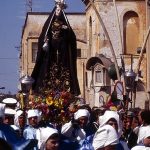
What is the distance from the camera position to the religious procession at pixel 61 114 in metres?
7.45

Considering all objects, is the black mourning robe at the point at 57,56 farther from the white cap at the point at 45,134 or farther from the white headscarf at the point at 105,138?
the white headscarf at the point at 105,138

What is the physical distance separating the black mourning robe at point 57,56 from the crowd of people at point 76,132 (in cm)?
120

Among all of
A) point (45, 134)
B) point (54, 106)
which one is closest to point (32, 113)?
point (54, 106)

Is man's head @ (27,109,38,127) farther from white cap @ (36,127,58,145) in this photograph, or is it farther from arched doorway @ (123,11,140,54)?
arched doorway @ (123,11,140,54)

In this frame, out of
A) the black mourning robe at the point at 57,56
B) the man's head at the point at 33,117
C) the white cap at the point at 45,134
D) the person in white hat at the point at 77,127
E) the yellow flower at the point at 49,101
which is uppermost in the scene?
the black mourning robe at the point at 57,56

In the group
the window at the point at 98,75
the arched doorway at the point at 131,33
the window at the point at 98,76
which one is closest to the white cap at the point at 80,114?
the window at the point at 98,75

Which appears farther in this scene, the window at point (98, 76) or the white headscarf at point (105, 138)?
the window at point (98, 76)

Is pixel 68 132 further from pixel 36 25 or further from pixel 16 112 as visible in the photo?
pixel 36 25

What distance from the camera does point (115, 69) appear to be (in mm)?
27062

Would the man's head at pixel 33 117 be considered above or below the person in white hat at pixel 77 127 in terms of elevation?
above

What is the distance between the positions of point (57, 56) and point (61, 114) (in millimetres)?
3729

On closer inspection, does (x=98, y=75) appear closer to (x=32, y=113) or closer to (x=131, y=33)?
(x=131, y=33)

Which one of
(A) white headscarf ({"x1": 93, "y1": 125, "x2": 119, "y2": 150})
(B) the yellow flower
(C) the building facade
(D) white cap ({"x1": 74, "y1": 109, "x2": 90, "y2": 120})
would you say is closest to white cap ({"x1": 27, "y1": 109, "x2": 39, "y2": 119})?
(D) white cap ({"x1": 74, "y1": 109, "x2": 90, "y2": 120})

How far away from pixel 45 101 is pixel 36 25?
47.9 m
